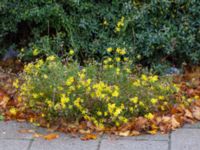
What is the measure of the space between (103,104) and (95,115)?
4.9 inches

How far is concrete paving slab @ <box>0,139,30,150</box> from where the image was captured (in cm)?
455

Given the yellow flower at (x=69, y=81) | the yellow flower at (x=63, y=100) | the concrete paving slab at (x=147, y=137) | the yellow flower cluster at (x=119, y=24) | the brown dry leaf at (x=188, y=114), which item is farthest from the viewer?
the yellow flower cluster at (x=119, y=24)

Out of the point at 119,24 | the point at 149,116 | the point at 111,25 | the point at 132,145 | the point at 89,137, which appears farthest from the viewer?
the point at 111,25

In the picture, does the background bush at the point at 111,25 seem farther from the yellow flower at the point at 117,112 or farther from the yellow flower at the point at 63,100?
the yellow flower at the point at 117,112

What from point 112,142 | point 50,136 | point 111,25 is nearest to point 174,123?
point 112,142

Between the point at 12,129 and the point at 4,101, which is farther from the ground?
the point at 4,101

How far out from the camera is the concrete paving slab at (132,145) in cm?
449

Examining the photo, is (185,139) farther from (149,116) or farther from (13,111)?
(13,111)

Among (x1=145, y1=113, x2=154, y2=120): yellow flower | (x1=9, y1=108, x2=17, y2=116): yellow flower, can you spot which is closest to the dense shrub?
(x1=145, y1=113, x2=154, y2=120): yellow flower

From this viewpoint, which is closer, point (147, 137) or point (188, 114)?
point (147, 137)

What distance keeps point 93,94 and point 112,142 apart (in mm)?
505

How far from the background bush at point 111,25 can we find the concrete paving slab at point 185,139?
1319 millimetres

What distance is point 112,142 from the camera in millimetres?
4598

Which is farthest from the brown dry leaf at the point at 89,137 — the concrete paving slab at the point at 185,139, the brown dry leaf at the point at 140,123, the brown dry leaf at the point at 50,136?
the concrete paving slab at the point at 185,139
